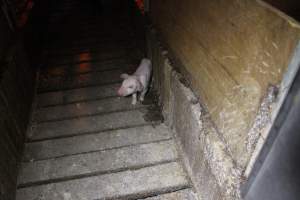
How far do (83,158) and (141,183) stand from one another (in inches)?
30.5

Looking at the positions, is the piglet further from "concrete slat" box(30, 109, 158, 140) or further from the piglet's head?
"concrete slat" box(30, 109, 158, 140)

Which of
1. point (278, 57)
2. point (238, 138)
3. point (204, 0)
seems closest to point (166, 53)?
point (204, 0)

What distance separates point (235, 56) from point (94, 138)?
221 centimetres

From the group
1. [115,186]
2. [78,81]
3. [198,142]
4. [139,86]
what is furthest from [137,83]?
[198,142]

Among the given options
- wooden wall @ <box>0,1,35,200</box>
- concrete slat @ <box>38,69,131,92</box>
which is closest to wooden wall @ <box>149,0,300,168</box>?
wooden wall @ <box>0,1,35,200</box>

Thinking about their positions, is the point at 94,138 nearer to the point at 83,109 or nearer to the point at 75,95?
the point at 83,109

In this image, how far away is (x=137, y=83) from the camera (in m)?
3.74

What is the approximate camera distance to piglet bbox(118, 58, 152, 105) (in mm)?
3705

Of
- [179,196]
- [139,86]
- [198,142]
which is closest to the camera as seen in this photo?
[198,142]

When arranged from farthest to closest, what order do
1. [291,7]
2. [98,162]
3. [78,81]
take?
[78,81], [98,162], [291,7]

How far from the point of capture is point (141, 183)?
266 cm

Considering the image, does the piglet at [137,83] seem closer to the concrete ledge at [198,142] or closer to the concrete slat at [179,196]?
the concrete ledge at [198,142]

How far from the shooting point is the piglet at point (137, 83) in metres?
3.71

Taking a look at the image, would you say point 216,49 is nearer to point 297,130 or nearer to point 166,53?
point 297,130
